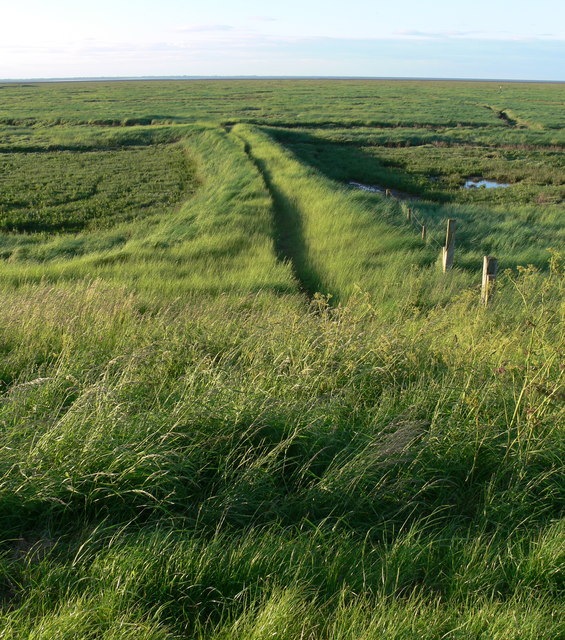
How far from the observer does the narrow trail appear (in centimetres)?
1096

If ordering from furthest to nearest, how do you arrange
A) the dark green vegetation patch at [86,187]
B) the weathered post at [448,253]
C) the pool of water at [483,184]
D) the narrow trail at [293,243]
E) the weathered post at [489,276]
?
the pool of water at [483,184] → the dark green vegetation patch at [86,187] → the narrow trail at [293,243] → the weathered post at [448,253] → the weathered post at [489,276]

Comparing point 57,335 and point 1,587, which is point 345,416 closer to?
point 1,587

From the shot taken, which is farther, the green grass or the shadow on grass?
the shadow on grass

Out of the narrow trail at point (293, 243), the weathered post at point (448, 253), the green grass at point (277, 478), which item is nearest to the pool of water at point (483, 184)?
the narrow trail at point (293, 243)

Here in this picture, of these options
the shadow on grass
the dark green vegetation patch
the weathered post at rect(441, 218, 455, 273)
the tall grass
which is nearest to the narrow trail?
the shadow on grass

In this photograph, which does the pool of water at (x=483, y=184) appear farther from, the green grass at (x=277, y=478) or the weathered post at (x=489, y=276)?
the green grass at (x=277, y=478)

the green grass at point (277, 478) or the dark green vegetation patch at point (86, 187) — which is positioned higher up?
the dark green vegetation patch at point (86, 187)

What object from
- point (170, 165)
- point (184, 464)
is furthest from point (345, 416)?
point (170, 165)

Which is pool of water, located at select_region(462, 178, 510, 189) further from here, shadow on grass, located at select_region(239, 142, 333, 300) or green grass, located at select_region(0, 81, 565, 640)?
green grass, located at select_region(0, 81, 565, 640)

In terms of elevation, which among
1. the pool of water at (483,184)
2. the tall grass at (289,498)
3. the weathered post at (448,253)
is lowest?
the tall grass at (289,498)

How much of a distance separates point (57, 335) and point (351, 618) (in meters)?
4.45

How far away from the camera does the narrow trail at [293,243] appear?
1096 cm

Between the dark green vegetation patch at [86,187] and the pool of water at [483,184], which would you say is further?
the pool of water at [483,184]

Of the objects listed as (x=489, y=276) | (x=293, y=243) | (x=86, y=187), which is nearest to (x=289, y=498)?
(x=489, y=276)
